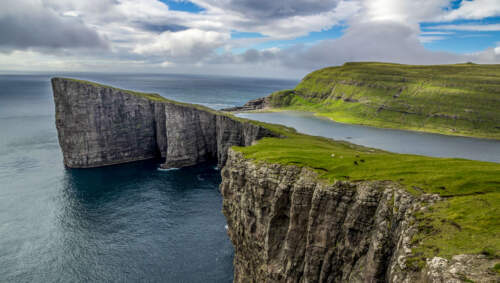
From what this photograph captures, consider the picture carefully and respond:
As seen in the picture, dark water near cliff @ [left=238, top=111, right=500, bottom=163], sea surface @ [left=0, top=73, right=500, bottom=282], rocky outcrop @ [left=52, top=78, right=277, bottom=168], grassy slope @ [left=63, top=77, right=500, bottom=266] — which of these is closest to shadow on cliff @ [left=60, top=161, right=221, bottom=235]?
sea surface @ [left=0, top=73, right=500, bottom=282]

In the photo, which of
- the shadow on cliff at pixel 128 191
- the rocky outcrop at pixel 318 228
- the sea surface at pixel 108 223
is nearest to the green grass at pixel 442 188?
the rocky outcrop at pixel 318 228

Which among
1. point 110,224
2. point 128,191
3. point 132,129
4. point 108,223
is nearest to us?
point 110,224

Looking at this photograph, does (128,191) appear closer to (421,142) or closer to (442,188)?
(442,188)

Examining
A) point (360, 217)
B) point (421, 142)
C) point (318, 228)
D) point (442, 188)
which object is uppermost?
point (442, 188)

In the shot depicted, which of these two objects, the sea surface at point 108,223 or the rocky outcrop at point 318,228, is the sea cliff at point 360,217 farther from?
the sea surface at point 108,223

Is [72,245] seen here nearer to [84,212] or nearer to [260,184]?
[84,212]

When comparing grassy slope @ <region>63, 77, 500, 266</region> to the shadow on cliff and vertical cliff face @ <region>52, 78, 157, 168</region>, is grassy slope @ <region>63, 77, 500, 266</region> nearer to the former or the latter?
the shadow on cliff

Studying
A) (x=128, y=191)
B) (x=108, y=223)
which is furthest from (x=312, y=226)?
(x=128, y=191)
